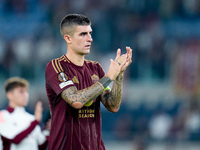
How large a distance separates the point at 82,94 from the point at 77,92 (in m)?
0.06

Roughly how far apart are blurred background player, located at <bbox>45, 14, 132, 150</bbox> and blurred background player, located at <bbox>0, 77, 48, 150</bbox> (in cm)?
154

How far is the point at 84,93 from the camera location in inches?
171

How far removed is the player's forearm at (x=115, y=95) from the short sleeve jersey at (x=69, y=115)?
0.51 feet

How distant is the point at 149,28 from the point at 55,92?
36.8 feet

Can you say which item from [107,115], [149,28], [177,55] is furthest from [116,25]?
[107,115]

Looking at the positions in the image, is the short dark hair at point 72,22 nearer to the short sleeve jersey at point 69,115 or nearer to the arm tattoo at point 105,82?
the short sleeve jersey at point 69,115

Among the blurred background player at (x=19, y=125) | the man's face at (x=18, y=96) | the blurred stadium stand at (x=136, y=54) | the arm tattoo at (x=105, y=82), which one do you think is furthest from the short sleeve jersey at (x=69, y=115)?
the blurred stadium stand at (x=136, y=54)

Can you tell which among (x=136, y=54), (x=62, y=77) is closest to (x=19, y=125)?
(x=62, y=77)

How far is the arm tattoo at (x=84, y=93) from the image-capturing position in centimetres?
431

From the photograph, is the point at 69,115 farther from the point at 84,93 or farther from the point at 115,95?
the point at 115,95

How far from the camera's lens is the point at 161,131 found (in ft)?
43.7

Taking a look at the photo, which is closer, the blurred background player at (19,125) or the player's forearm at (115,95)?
the player's forearm at (115,95)

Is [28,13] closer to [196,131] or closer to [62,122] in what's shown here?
[196,131]

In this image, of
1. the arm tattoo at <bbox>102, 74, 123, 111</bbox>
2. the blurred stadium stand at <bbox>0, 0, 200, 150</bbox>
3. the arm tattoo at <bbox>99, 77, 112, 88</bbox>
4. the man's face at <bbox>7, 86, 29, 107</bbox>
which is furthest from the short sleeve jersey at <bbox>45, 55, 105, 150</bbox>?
the blurred stadium stand at <bbox>0, 0, 200, 150</bbox>
